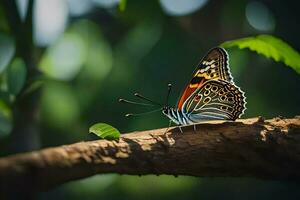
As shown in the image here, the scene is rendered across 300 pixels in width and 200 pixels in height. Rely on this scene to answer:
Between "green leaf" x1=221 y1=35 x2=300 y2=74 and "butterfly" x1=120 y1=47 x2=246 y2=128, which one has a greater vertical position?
"green leaf" x1=221 y1=35 x2=300 y2=74

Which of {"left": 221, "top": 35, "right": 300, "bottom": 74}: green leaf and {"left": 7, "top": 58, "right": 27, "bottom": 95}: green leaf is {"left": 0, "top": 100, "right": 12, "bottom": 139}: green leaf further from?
{"left": 221, "top": 35, "right": 300, "bottom": 74}: green leaf

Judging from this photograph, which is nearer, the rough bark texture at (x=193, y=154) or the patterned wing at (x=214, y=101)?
the rough bark texture at (x=193, y=154)

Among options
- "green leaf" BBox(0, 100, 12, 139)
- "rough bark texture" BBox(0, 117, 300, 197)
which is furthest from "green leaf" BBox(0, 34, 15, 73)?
"rough bark texture" BBox(0, 117, 300, 197)

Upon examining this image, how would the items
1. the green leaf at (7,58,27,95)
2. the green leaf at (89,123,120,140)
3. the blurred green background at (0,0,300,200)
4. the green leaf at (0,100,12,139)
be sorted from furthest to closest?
the blurred green background at (0,0,300,200) → the green leaf at (0,100,12,139) → the green leaf at (7,58,27,95) → the green leaf at (89,123,120,140)

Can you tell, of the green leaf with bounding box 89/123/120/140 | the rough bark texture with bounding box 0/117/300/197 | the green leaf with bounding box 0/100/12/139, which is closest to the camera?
the rough bark texture with bounding box 0/117/300/197

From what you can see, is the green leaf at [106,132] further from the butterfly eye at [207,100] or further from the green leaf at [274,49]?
the butterfly eye at [207,100]

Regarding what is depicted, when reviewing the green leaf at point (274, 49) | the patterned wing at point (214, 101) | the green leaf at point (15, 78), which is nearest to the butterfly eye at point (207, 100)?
the patterned wing at point (214, 101)

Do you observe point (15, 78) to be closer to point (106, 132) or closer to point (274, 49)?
point (106, 132)
